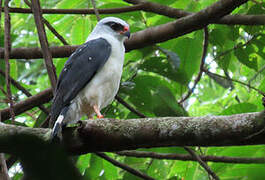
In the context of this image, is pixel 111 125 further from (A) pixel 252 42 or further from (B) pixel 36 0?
(A) pixel 252 42

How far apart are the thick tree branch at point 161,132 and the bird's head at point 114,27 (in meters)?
1.87

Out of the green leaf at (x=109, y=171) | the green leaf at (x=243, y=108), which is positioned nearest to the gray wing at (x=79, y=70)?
the green leaf at (x=109, y=171)

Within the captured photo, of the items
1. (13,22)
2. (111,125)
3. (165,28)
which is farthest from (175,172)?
(13,22)

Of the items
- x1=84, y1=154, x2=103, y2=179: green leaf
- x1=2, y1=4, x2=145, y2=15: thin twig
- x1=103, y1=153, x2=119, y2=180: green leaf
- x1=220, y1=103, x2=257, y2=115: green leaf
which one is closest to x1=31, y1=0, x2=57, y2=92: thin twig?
x1=2, y1=4, x2=145, y2=15: thin twig

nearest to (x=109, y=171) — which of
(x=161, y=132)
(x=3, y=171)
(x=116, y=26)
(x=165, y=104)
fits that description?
(x=165, y=104)

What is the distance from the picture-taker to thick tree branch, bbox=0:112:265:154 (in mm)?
1627

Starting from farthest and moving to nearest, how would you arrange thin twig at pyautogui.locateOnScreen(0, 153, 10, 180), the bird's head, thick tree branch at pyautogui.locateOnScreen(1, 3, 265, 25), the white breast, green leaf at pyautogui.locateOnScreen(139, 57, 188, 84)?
the bird's head, thick tree branch at pyautogui.locateOnScreen(1, 3, 265, 25), green leaf at pyautogui.locateOnScreen(139, 57, 188, 84), the white breast, thin twig at pyautogui.locateOnScreen(0, 153, 10, 180)

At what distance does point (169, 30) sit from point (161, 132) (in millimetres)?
1685

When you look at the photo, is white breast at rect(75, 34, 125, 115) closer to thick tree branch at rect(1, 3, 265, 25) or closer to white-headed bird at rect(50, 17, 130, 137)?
white-headed bird at rect(50, 17, 130, 137)

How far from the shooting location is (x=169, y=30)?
3.29 metres

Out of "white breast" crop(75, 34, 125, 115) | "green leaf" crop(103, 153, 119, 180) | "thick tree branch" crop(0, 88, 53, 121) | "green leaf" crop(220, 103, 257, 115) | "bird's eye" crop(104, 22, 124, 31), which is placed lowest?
"green leaf" crop(103, 153, 119, 180)

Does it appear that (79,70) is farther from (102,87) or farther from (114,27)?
(114,27)

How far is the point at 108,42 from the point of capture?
11.9 feet

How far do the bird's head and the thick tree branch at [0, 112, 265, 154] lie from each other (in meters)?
1.87
